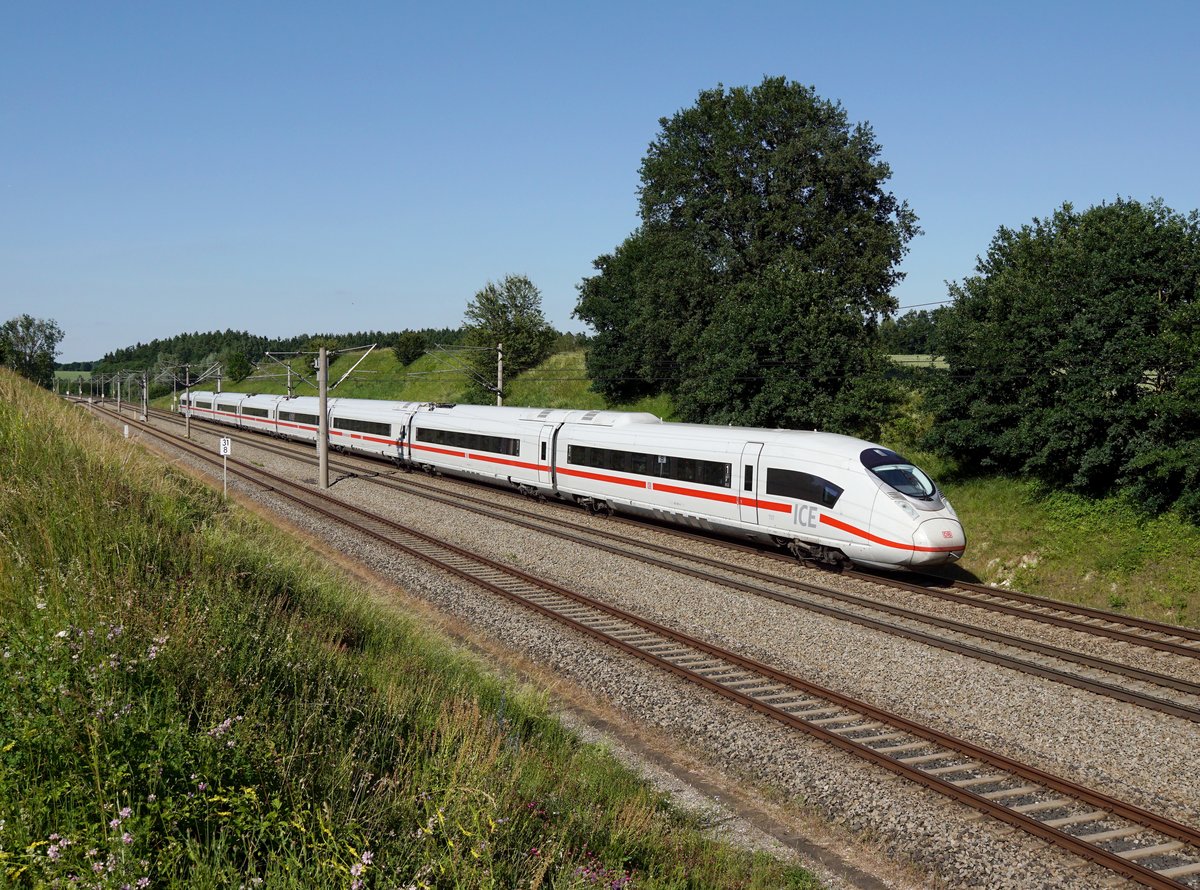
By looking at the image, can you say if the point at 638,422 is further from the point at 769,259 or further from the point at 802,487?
the point at 769,259

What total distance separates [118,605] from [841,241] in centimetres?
3368

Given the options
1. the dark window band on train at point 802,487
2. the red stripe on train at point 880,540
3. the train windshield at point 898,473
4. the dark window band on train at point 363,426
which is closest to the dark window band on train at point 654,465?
the dark window band on train at point 802,487

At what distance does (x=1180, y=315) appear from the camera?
1822 centimetres

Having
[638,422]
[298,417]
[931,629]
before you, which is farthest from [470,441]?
[298,417]

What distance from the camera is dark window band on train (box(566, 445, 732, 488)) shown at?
20750mm

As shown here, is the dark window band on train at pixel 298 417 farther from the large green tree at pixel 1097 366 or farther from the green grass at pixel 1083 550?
the green grass at pixel 1083 550

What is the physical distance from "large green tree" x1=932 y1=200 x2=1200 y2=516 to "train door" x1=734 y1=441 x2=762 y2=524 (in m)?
7.01

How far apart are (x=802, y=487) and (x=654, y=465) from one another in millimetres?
5247

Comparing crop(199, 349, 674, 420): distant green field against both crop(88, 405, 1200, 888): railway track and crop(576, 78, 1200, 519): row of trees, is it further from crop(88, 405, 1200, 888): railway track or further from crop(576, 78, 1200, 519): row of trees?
crop(88, 405, 1200, 888): railway track

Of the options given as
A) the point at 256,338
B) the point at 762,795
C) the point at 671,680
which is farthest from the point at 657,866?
the point at 256,338

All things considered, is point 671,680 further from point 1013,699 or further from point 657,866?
point 657,866

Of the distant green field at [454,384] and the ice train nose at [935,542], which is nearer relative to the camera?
the ice train nose at [935,542]

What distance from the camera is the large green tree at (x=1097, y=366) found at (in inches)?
729

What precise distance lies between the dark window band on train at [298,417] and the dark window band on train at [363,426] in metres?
3.56
